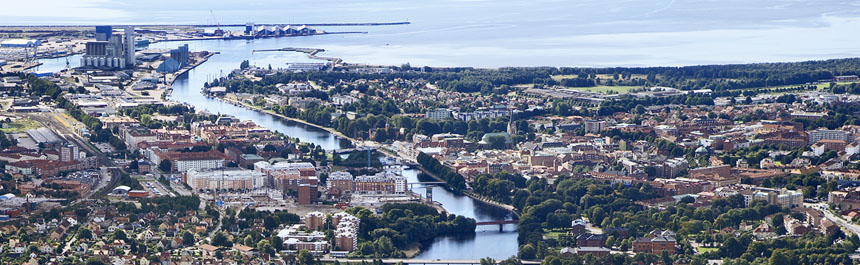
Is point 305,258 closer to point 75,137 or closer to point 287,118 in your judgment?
point 75,137

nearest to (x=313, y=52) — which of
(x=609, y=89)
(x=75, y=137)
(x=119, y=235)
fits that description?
(x=609, y=89)

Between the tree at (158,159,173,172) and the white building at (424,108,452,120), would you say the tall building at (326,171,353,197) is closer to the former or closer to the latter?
the tree at (158,159,173,172)

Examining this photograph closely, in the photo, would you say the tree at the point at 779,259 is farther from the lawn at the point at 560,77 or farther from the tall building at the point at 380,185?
the lawn at the point at 560,77

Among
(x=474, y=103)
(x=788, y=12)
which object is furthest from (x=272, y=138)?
(x=788, y=12)

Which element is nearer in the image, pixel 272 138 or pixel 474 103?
pixel 272 138

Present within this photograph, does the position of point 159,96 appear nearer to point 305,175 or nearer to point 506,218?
point 305,175

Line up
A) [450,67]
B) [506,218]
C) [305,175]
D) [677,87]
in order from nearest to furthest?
1. [506,218]
2. [305,175]
3. [677,87]
4. [450,67]
